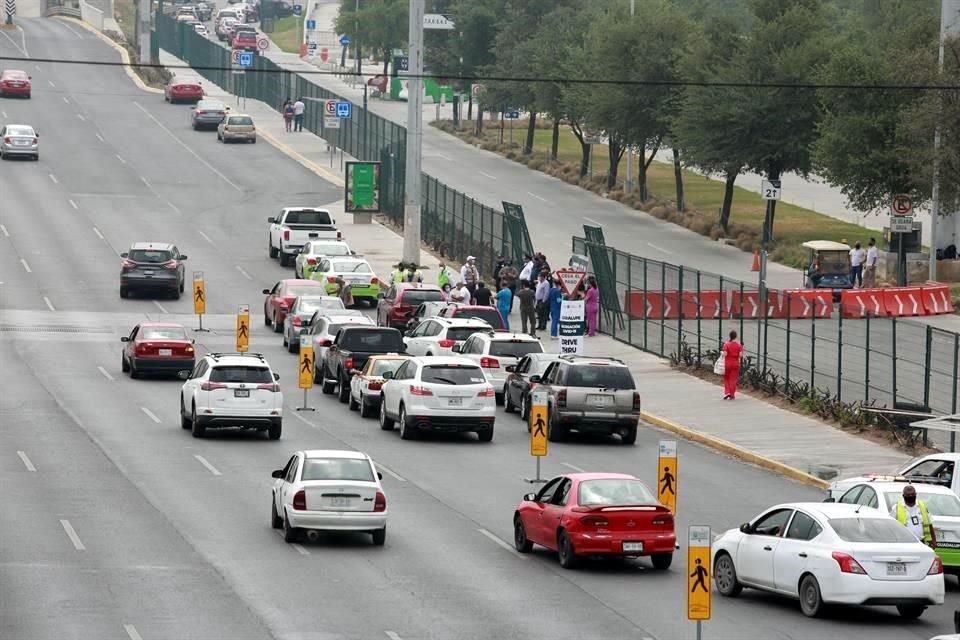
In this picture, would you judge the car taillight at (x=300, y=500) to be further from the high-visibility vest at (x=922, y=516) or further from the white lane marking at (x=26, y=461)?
the white lane marking at (x=26, y=461)

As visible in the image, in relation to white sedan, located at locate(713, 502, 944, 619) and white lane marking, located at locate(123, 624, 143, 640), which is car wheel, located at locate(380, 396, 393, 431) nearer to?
white sedan, located at locate(713, 502, 944, 619)

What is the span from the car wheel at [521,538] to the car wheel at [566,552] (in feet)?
3.17

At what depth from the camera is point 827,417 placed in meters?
38.6

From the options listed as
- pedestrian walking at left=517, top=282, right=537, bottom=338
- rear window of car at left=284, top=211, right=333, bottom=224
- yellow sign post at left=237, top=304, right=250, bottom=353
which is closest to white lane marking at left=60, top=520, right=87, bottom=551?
yellow sign post at left=237, top=304, right=250, bottom=353

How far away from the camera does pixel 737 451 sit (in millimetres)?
35438

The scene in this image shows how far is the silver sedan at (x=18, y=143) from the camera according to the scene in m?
80.9

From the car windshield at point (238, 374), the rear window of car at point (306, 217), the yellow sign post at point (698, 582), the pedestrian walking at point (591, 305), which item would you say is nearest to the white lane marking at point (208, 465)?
the car windshield at point (238, 374)

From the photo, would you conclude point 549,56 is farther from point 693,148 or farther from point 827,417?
point 827,417

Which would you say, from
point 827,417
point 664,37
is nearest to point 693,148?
point 664,37

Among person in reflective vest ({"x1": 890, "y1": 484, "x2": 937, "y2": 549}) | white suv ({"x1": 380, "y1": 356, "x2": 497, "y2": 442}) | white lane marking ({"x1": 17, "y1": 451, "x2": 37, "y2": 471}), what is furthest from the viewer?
white suv ({"x1": 380, "y1": 356, "x2": 497, "y2": 442})

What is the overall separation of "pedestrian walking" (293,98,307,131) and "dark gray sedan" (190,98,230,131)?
335 centimetres

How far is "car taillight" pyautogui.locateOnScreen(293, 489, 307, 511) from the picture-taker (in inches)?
1006

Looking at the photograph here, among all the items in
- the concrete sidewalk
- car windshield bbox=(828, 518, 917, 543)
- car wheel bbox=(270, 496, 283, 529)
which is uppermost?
car windshield bbox=(828, 518, 917, 543)

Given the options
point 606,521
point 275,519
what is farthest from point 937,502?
point 275,519
